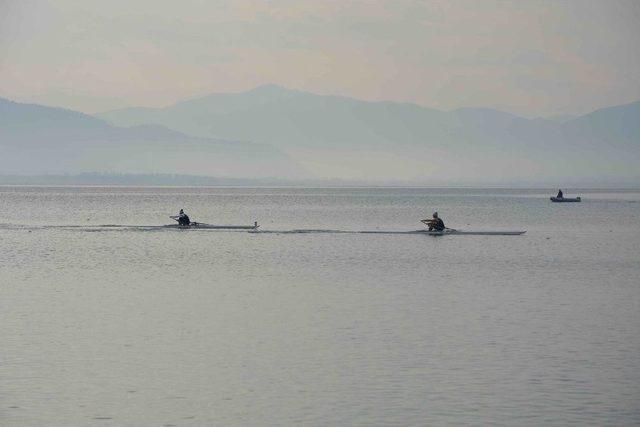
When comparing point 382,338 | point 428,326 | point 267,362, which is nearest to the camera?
point 267,362

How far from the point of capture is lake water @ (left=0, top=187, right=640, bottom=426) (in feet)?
76.6

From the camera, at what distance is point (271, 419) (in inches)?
883

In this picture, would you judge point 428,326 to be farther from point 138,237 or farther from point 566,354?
point 138,237

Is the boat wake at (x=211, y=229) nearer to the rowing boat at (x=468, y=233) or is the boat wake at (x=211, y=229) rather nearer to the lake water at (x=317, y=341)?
the rowing boat at (x=468, y=233)

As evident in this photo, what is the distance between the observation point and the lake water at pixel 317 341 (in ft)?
76.6

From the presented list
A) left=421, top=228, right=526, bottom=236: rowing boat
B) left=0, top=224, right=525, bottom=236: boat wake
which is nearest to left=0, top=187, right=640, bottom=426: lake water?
left=421, top=228, right=526, bottom=236: rowing boat

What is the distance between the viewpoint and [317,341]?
3142 cm

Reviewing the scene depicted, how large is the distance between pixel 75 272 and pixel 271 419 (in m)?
33.1

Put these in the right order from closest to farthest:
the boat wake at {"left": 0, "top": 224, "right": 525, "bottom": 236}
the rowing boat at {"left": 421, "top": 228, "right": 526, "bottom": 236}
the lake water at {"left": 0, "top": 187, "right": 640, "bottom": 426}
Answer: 1. the lake water at {"left": 0, "top": 187, "right": 640, "bottom": 426}
2. the rowing boat at {"left": 421, "top": 228, "right": 526, "bottom": 236}
3. the boat wake at {"left": 0, "top": 224, "right": 525, "bottom": 236}

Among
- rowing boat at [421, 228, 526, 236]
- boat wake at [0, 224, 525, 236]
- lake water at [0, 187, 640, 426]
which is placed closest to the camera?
lake water at [0, 187, 640, 426]

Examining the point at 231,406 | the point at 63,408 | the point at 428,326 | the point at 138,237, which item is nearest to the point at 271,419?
the point at 231,406

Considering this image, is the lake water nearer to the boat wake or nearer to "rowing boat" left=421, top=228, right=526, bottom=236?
"rowing boat" left=421, top=228, right=526, bottom=236

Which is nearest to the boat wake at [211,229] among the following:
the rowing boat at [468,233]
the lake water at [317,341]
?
the rowing boat at [468,233]

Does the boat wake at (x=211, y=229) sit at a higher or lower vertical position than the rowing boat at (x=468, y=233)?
lower
